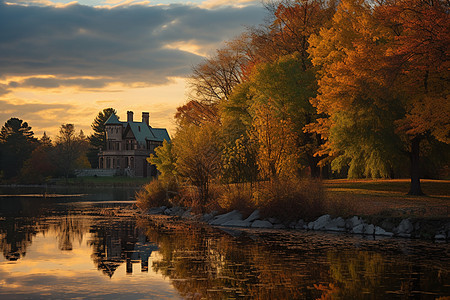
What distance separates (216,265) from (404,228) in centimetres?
1040

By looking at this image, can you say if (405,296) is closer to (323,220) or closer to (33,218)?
(323,220)

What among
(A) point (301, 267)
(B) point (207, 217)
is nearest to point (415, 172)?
(B) point (207, 217)

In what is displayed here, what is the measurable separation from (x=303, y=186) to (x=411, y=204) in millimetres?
5750

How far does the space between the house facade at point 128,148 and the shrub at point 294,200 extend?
3419 inches

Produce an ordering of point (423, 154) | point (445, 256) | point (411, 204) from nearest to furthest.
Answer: point (445, 256), point (411, 204), point (423, 154)

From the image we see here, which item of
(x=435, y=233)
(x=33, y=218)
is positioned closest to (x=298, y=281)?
(x=435, y=233)

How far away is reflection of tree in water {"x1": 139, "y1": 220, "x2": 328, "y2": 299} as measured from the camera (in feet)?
40.4

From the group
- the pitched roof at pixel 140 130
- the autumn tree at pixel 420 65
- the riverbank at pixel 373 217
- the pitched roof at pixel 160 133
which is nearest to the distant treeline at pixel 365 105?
the autumn tree at pixel 420 65

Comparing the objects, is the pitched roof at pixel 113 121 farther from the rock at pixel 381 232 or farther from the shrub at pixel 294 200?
the rock at pixel 381 232

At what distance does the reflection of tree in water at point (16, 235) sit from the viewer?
18.6 metres

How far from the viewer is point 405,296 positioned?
464 inches

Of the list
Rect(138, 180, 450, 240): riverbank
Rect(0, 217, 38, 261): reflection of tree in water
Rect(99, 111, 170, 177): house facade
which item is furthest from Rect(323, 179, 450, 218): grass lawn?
Rect(99, 111, 170, 177): house facade

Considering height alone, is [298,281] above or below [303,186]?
below

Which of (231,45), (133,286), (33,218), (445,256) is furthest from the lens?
(231,45)
